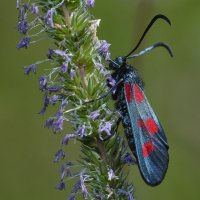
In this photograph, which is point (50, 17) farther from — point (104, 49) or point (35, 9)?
point (104, 49)

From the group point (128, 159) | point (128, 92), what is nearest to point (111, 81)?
point (128, 92)

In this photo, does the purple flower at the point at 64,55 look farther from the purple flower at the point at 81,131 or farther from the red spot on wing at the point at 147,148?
the red spot on wing at the point at 147,148

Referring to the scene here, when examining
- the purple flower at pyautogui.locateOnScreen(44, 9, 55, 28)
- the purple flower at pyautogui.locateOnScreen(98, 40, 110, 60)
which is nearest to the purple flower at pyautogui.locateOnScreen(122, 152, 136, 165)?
the purple flower at pyautogui.locateOnScreen(98, 40, 110, 60)

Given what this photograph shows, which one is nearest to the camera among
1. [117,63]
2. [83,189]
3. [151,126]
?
[83,189]

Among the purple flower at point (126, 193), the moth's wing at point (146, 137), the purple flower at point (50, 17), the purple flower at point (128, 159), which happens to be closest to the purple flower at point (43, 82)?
the purple flower at point (50, 17)

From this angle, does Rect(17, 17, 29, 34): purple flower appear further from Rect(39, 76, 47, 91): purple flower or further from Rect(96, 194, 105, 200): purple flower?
Rect(96, 194, 105, 200): purple flower

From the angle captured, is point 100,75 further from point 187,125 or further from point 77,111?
point 187,125
